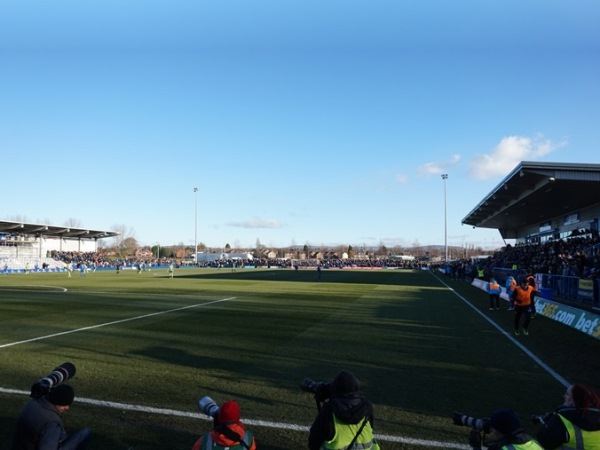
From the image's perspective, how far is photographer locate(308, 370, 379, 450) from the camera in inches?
146

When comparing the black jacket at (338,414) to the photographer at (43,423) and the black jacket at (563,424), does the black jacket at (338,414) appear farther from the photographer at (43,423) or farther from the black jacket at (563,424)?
the photographer at (43,423)

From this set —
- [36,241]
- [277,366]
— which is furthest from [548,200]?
[36,241]

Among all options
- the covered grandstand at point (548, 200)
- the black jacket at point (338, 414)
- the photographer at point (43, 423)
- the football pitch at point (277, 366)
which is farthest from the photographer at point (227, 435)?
the covered grandstand at point (548, 200)

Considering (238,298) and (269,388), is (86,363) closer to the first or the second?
(269,388)

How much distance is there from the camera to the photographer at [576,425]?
11.9 feet

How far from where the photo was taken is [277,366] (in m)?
9.05

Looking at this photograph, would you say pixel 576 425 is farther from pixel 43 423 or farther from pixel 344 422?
pixel 43 423

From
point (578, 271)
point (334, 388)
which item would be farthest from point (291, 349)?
point (578, 271)

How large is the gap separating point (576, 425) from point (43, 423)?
4.41 meters

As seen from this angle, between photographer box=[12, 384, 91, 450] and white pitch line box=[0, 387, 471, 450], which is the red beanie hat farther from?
white pitch line box=[0, 387, 471, 450]

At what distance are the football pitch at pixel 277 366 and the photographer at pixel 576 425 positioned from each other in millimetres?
1826

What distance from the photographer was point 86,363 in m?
9.11

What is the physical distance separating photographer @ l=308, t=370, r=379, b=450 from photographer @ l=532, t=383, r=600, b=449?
1487 millimetres

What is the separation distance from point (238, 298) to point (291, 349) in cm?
1307
